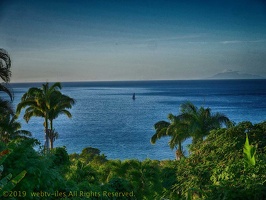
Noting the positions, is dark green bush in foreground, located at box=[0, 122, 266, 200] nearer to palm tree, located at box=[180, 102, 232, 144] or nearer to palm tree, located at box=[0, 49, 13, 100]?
palm tree, located at box=[0, 49, 13, 100]

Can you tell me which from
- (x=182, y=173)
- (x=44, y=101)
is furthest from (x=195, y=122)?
(x=182, y=173)

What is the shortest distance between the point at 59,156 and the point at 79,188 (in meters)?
3.35

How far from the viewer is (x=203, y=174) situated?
30.5 feet

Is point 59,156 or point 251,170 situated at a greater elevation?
point 251,170

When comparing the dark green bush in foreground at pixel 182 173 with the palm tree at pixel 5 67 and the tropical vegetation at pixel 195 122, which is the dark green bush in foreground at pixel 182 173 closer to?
the palm tree at pixel 5 67

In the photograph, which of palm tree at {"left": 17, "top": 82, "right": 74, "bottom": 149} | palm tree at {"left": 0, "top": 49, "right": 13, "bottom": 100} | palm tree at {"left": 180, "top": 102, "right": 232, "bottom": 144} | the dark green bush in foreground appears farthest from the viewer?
palm tree at {"left": 17, "top": 82, "right": 74, "bottom": 149}

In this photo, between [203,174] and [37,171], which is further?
[203,174]

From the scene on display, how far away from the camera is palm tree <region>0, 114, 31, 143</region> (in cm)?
1961

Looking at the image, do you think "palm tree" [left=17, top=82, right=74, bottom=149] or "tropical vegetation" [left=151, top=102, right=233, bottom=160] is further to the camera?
"palm tree" [left=17, top=82, right=74, bottom=149]

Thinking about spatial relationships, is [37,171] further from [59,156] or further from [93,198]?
[59,156]

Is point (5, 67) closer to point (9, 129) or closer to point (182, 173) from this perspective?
point (9, 129)

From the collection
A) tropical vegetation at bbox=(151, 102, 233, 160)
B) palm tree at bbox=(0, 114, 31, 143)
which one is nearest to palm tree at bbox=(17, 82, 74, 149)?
palm tree at bbox=(0, 114, 31, 143)

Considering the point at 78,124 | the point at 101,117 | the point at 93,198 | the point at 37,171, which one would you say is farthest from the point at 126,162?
the point at 101,117

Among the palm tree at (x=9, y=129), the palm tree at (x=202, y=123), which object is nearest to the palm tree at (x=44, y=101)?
the palm tree at (x=9, y=129)
